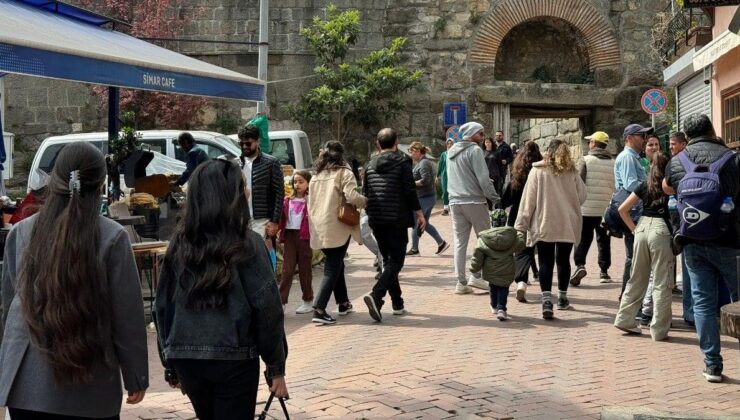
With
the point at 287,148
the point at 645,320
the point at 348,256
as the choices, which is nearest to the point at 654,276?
the point at 645,320

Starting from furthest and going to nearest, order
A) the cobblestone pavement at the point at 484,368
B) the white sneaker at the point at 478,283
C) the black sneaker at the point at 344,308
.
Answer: the white sneaker at the point at 478,283
the black sneaker at the point at 344,308
the cobblestone pavement at the point at 484,368

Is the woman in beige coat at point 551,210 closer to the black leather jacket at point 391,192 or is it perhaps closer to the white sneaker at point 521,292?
the white sneaker at point 521,292

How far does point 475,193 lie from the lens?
10742 mm

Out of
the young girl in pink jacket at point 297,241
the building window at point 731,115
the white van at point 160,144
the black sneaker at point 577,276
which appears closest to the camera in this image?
the young girl in pink jacket at point 297,241

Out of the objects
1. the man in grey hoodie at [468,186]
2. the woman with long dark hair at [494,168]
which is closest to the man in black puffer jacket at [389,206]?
the man in grey hoodie at [468,186]

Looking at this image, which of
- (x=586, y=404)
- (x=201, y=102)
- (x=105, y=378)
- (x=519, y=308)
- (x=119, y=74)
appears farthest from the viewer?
(x=201, y=102)

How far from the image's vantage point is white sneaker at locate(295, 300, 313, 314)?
10.0 metres

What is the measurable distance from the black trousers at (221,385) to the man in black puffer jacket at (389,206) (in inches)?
202

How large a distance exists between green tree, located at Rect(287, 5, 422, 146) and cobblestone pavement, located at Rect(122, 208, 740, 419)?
45.3 ft

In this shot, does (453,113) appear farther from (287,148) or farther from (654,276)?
(654,276)

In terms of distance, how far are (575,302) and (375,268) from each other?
389cm

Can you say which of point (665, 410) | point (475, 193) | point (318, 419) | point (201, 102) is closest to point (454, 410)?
point (318, 419)

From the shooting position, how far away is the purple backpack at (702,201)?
6.77m

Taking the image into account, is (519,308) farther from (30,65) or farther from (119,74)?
(30,65)
